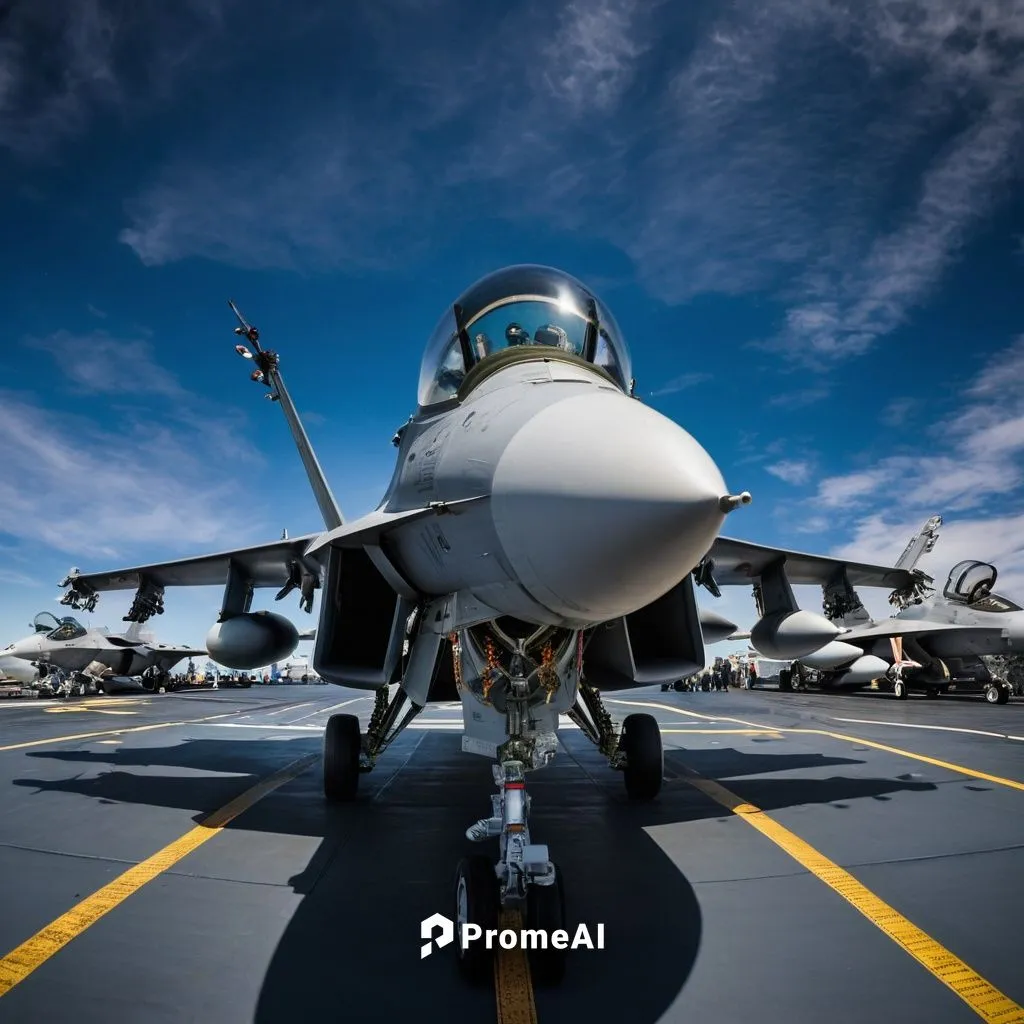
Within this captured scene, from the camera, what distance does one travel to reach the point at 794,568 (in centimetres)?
852

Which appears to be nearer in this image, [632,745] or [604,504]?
[604,504]

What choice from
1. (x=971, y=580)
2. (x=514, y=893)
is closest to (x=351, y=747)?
(x=514, y=893)

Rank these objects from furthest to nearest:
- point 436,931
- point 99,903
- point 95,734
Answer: point 95,734 → point 99,903 → point 436,931

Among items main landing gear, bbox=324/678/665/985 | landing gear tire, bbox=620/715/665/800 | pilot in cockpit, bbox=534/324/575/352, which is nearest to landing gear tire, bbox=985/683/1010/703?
landing gear tire, bbox=620/715/665/800

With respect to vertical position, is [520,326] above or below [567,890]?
above

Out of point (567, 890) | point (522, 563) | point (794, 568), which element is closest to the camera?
point (522, 563)

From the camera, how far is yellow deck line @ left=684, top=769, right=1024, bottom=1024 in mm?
2230

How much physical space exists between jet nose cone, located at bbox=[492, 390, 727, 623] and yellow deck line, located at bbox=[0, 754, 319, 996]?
8.14 ft

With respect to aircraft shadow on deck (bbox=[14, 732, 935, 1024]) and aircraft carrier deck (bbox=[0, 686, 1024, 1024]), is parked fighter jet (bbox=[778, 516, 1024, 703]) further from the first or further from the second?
aircraft carrier deck (bbox=[0, 686, 1024, 1024])

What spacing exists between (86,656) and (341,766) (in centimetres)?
2685

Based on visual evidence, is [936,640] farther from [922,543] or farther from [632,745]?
[632,745]

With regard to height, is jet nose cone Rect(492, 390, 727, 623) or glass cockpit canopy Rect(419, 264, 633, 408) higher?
glass cockpit canopy Rect(419, 264, 633, 408)

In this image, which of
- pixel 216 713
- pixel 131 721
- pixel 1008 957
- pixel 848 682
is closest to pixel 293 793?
pixel 1008 957

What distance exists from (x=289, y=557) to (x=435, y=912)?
567cm
